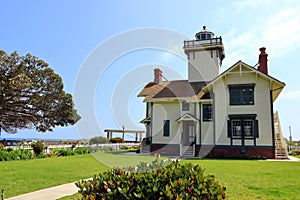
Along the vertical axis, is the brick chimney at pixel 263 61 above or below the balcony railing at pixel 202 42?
below

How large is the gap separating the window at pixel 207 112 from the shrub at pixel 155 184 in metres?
17.4

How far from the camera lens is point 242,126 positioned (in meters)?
19.8

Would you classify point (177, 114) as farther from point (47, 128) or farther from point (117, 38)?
point (47, 128)

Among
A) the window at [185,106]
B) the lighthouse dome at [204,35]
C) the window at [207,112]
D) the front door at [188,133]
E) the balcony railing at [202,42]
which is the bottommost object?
the front door at [188,133]

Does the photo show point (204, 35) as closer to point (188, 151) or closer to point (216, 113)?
point (216, 113)

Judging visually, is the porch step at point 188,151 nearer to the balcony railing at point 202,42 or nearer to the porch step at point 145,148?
the porch step at point 145,148

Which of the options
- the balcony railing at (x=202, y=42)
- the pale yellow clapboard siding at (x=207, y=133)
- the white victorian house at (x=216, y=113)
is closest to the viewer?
the white victorian house at (x=216, y=113)

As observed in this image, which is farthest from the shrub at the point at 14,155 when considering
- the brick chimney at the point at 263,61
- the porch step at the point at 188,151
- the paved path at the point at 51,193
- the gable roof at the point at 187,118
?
the brick chimney at the point at 263,61

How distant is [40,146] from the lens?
19516mm

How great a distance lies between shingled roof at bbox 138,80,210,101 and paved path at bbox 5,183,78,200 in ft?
49.9

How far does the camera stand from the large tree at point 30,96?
89.9 ft

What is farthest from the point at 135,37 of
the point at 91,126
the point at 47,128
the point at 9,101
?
the point at 47,128

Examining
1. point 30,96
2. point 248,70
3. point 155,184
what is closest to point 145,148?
point 248,70

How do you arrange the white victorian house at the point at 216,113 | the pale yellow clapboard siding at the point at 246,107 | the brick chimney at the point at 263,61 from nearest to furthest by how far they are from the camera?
the pale yellow clapboard siding at the point at 246,107 → the white victorian house at the point at 216,113 → the brick chimney at the point at 263,61
